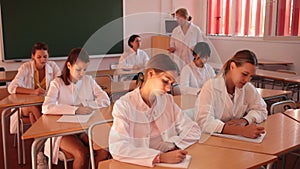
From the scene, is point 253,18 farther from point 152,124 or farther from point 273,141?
point 152,124

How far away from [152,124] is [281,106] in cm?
151

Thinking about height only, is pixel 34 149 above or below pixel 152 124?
below

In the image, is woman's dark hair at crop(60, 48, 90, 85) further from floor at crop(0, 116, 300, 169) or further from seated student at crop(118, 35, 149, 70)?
seated student at crop(118, 35, 149, 70)

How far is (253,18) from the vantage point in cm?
657

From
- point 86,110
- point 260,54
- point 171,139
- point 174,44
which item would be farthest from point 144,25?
point 171,139

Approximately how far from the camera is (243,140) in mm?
1959

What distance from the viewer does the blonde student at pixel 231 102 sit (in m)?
2.12

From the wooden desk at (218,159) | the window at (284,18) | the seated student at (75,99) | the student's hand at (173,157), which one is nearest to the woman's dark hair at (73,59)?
the seated student at (75,99)

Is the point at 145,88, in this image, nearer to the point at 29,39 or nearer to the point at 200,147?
the point at 200,147

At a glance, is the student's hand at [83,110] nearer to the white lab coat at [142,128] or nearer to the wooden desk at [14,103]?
the wooden desk at [14,103]

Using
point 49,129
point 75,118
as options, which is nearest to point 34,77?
point 75,118

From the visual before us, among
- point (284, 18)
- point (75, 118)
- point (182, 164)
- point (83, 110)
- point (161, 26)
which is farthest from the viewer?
point (161, 26)

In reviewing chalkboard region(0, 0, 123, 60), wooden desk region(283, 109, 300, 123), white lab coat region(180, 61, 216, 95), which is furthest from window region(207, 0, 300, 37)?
→ wooden desk region(283, 109, 300, 123)

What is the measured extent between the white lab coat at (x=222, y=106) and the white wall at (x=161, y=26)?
3961 millimetres
